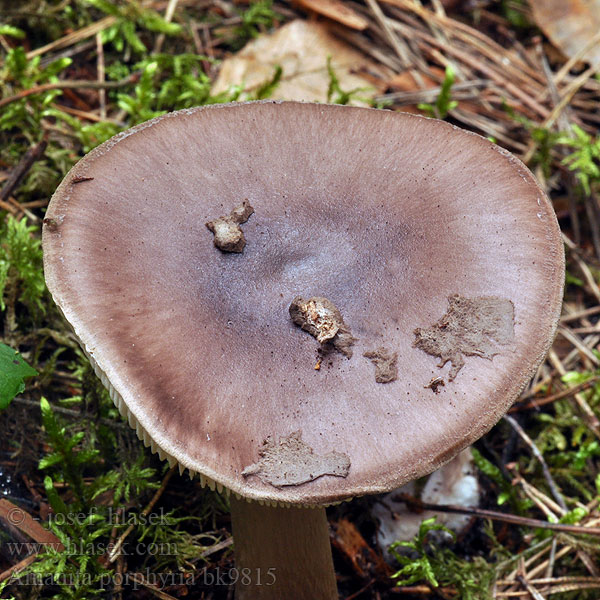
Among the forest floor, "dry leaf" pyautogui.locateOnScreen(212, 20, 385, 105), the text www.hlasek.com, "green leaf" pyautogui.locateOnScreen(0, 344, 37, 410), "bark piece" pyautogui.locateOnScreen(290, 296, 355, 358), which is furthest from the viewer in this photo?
"dry leaf" pyautogui.locateOnScreen(212, 20, 385, 105)

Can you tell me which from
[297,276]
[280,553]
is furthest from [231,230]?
[280,553]

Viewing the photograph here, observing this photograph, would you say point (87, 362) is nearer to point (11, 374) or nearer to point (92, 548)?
point (11, 374)

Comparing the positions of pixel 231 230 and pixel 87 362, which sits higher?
pixel 231 230

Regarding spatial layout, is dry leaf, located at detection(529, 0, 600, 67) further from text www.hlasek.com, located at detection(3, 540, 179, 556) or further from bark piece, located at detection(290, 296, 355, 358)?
text www.hlasek.com, located at detection(3, 540, 179, 556)

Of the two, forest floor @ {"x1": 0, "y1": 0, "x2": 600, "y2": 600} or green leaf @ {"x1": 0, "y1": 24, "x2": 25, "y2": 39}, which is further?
green leaf @ {"x1": 0, "y1": 24, "x2": 25, "y2": 39}

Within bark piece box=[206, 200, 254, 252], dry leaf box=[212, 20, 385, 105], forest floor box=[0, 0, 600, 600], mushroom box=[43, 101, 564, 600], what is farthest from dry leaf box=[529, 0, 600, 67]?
bark piece box=[206, 200, 254, 252]

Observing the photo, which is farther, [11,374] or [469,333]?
[11,374]

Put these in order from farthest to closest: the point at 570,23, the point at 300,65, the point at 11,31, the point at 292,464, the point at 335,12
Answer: the point at 570,23 → the point at 335,12 → the point at 300,65 → the point at 11,31 → the point at 292,464

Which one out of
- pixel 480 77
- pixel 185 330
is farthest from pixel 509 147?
pixel 185 330

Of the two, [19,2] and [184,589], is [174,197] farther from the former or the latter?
[19,2]
